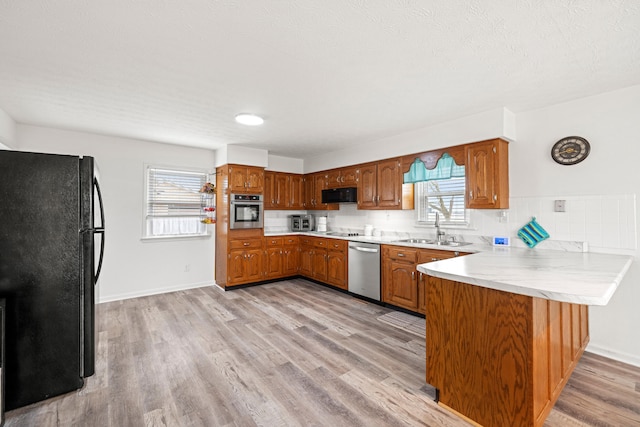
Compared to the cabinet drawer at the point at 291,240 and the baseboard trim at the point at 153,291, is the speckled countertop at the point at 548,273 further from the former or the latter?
the baseboard trim at the point at 153,291

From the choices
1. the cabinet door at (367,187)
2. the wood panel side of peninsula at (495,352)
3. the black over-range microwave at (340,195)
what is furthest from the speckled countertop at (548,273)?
the black over-range microwave at (340,195)

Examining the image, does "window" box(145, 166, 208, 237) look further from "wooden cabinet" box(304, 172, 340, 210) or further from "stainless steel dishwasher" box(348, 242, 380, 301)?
"stainless steel dishwasher" box(348, 242, 380, 301)

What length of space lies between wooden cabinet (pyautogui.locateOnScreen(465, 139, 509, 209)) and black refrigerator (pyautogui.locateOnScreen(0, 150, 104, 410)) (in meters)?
3.77

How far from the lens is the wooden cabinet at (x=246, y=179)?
4.95 metres

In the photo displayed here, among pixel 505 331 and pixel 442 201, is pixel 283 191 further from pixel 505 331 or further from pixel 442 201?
pixel 505 331

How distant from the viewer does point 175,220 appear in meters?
4.91

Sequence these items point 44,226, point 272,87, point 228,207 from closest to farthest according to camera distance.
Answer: point 44,226 → point 272,87 → point 228,207

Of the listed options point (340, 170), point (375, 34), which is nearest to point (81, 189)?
point (375, 34)

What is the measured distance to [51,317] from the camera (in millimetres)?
2131

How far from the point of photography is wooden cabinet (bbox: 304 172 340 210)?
5.68 m

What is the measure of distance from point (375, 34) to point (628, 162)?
2.66 meters

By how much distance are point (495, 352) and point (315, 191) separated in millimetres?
4517

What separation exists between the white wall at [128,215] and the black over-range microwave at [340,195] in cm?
242

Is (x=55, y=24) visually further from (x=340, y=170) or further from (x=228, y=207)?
(x=340, y=170)
